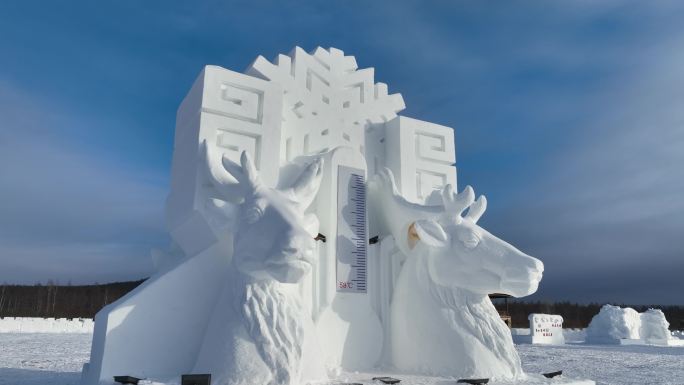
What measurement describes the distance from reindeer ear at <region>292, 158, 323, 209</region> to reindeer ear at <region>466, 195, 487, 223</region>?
1.82 m

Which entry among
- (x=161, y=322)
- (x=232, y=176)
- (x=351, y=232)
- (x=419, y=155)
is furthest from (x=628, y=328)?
(x=161, y=322)

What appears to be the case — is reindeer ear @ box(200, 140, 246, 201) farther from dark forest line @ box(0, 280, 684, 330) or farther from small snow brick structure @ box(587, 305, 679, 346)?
dark forest line @ box(0, 280, 684, 330)

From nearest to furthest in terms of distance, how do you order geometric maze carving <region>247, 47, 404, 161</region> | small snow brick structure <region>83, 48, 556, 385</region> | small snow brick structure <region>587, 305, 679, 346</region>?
1. small snow brick structure <region>83, 48, 556, 385</region>
2. geometric maze carving <region>247, 47, 404, 161</region>
3. small snow brick structure <region>587, 305, 679, 346</region>

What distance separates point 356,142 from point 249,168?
2037 millimetres

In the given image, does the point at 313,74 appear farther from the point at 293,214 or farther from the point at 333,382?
the point at 333,382

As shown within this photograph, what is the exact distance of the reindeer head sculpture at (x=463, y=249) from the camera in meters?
4.74

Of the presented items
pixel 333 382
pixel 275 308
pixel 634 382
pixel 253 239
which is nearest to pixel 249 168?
pixel 253 239

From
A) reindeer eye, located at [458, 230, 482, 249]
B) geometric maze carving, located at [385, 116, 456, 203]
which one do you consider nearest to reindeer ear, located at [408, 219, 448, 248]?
reindeer eye, located at [458, 230, 482, 249]

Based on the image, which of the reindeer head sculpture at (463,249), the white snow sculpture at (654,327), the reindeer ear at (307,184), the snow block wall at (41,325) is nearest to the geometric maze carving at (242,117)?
the reindeer ear at (307,184)

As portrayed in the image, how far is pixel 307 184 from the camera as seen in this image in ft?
15.4

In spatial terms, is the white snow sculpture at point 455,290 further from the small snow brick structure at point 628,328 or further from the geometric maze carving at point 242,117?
the small snow brick structure at point 628,328

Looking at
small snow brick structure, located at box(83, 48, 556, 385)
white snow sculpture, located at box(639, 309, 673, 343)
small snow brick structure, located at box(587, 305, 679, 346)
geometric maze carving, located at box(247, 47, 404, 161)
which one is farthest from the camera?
white snow sculpture, located at box(639, 309, 673, 343)

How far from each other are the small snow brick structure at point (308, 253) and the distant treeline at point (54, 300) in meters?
29.1

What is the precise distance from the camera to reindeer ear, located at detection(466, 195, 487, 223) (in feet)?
17.6
